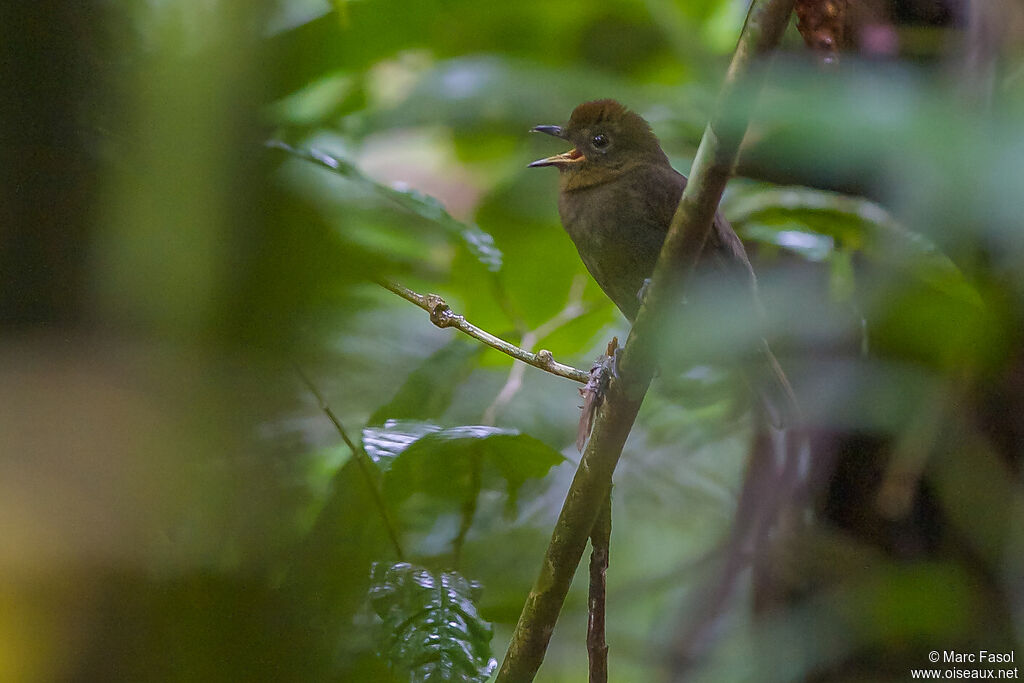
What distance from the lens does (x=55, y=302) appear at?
0.34 m

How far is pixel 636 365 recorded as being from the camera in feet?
4.27

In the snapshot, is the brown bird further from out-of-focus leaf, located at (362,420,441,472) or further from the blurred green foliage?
out-of-focus leaf, located at (362,420,441,472)

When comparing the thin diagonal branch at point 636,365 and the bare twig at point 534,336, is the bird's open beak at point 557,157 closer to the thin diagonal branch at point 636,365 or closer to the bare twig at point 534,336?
the bare twig at point 534,336

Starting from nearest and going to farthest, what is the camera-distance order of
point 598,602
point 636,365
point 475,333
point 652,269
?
point 636,365 < point 598,602 < point 475,333 < point 652,269

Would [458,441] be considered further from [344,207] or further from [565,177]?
[565,177]

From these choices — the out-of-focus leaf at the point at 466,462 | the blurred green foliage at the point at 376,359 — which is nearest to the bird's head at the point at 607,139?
the blurred green foliage at the point at 376,359

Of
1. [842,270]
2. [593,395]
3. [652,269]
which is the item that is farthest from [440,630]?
[652,269]

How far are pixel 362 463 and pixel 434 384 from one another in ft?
3.32

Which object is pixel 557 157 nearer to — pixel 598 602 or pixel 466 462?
pixel 598 602

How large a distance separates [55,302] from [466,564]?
83 centimetres

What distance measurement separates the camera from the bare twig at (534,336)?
1790mm

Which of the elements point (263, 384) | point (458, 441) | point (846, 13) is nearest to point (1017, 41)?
point (846, 13)

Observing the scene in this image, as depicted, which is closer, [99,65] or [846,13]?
[99,65]

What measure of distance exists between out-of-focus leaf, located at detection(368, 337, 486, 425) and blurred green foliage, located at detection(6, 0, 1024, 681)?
0.04 ft
